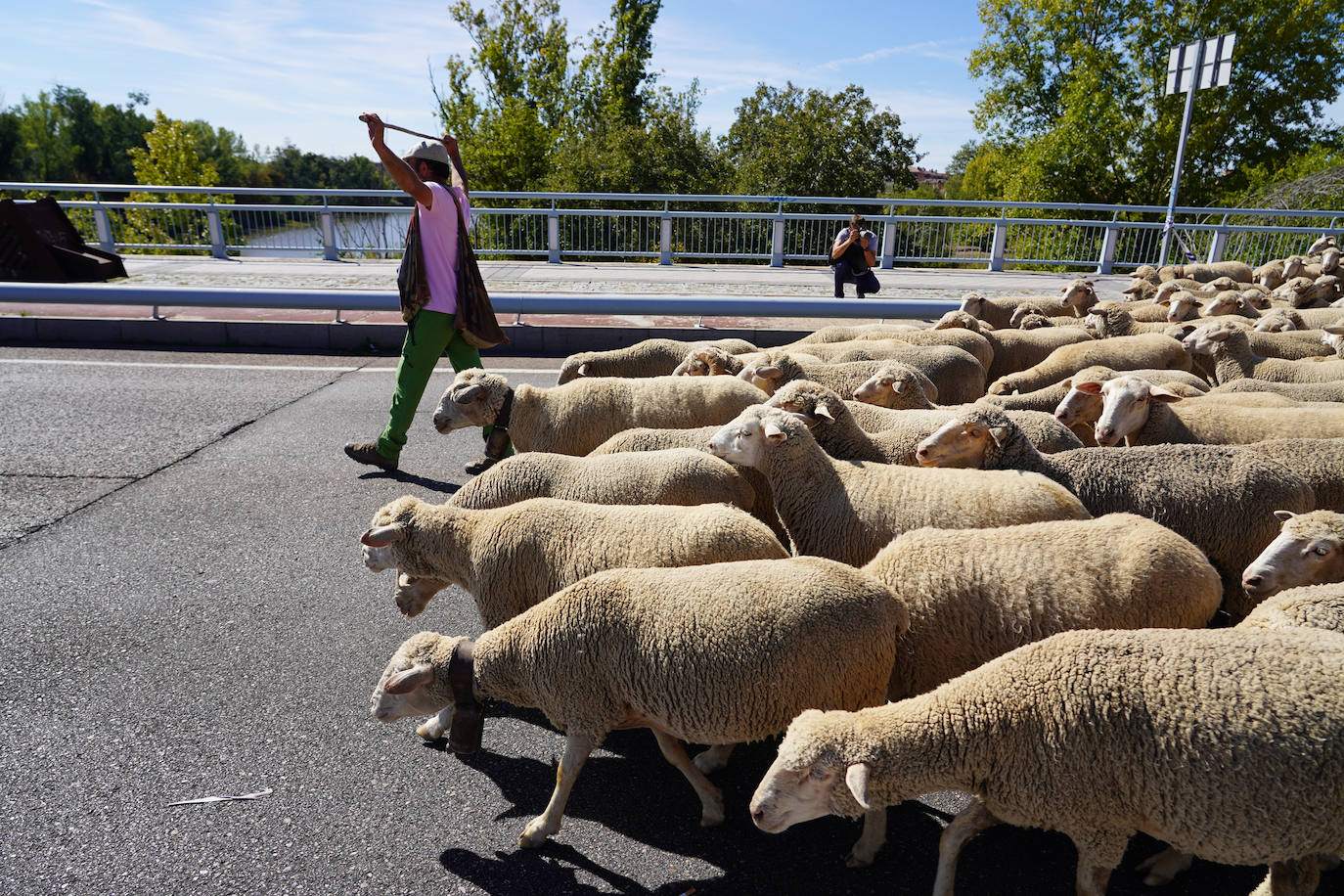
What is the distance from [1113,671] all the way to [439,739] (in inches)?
88.3

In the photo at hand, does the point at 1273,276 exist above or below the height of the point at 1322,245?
below

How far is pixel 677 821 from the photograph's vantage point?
2.64 meters

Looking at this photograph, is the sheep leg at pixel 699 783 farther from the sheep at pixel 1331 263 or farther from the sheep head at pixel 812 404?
the sheep at pixel 1331 263

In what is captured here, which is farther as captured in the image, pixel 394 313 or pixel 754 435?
pixel 394 313

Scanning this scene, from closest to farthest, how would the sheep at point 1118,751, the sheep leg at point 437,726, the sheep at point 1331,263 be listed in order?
1. the sheep at point 1118,751
2. the sheep leg at point 437,726
3. the sheep at point 1331,263

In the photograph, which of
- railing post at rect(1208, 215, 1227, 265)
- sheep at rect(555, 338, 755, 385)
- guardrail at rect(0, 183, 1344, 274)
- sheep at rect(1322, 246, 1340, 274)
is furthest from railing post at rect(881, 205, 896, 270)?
sheep at rect(555, 338, 755, 385)

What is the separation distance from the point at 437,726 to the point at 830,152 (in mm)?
23787

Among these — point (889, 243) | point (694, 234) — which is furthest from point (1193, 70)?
point (694, 234)

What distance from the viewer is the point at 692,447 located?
4121 mm

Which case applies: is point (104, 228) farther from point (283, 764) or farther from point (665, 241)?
point (283, 764)

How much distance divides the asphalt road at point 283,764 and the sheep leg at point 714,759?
59mm

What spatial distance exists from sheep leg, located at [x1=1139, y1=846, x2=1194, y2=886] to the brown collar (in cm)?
203

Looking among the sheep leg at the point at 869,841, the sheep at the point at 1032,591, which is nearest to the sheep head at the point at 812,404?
the sheep at the point at 1032,591

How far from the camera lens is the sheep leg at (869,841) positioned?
2.40 meters
